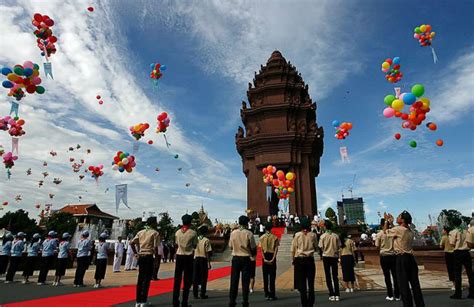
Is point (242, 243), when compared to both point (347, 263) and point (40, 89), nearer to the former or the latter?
point (347, 263)

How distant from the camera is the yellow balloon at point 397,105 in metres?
11.4

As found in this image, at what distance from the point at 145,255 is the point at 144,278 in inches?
17.8

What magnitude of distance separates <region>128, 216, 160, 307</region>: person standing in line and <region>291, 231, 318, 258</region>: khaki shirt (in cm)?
301

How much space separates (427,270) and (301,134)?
67.4 feet

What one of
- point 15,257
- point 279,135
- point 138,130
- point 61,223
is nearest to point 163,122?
point 138,130

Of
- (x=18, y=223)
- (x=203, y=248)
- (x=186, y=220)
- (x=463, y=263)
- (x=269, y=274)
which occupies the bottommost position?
(x=269, y=274)

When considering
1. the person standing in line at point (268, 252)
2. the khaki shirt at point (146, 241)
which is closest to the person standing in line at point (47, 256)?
the khaki shirt at point (146, 241)

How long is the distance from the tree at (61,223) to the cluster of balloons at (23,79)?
49.3m

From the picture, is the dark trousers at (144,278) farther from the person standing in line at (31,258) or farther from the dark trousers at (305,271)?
the person standing in line at (31,258)

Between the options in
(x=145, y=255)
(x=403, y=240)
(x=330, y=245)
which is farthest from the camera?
(x=330, y=245)

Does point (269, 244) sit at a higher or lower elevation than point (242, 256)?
higher

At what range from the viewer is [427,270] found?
41.7 ft

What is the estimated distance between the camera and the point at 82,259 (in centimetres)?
1021

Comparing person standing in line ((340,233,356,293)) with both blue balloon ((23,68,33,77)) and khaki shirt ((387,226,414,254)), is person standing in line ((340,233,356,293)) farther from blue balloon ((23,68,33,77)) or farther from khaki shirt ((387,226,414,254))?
blue balloon ((23,68,33,77))
